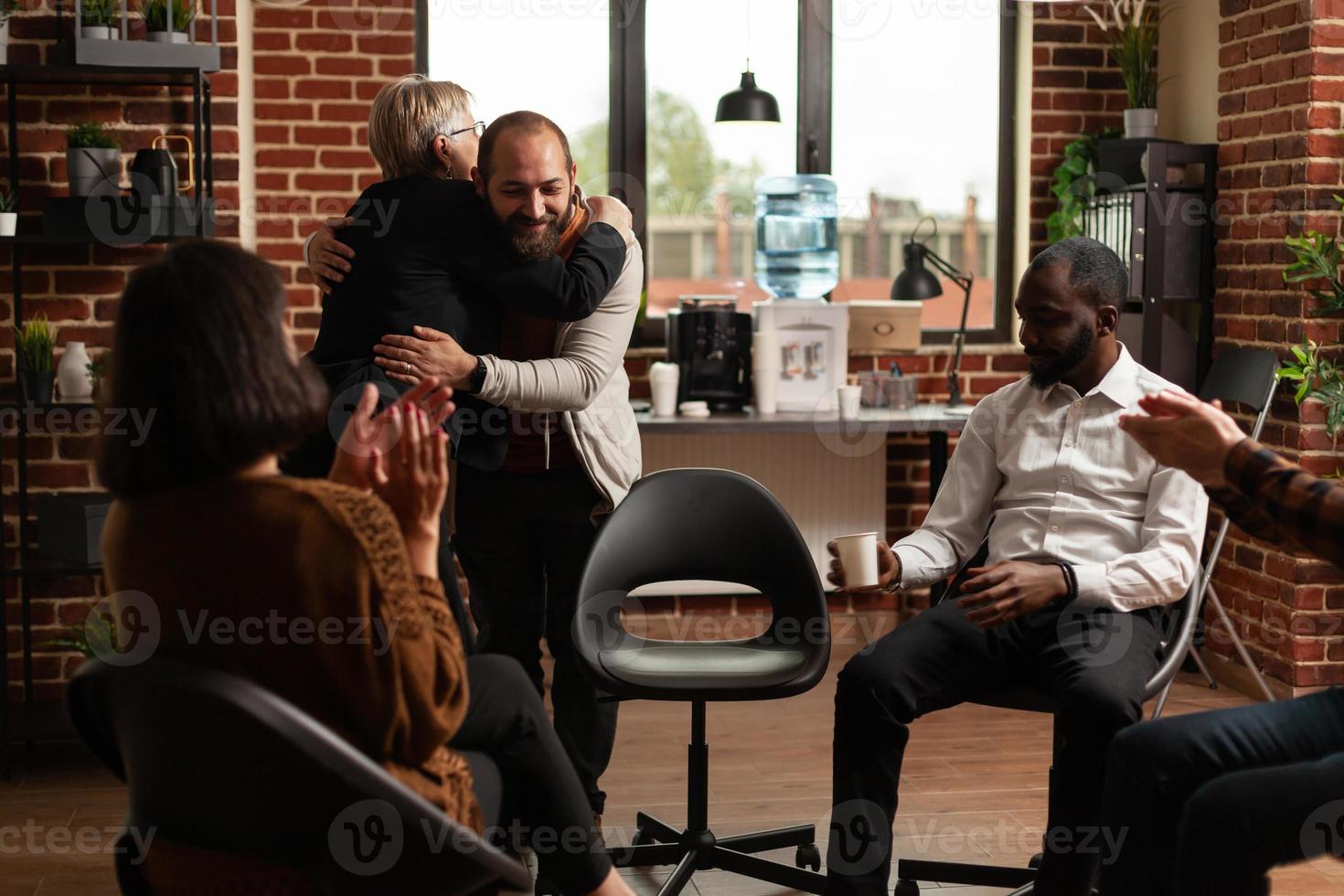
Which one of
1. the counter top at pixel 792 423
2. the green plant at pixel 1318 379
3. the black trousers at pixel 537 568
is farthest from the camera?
the counter top at pixel 792 423

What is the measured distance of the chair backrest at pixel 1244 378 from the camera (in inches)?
145

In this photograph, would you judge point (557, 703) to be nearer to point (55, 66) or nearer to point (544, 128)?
point (544, 128)

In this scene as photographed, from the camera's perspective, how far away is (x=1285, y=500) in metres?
1.85

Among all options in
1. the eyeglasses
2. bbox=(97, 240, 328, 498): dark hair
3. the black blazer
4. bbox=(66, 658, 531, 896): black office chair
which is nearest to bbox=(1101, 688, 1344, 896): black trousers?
bbox=(66, 658, 531, 896): black office chair

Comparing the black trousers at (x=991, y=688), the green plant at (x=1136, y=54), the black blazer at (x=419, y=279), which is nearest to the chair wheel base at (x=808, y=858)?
the black trousers at (x=991, y=688)

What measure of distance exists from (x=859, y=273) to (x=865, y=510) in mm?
892

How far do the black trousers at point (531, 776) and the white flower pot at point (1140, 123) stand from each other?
3.23m

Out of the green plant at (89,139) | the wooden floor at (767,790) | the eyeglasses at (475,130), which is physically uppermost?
the green plant at (89,139)

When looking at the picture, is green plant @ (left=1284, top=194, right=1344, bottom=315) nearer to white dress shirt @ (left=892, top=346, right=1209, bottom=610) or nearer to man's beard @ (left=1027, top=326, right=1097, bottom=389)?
white dress shirt @ (left=892, top=346, right=1209, bottom=610)

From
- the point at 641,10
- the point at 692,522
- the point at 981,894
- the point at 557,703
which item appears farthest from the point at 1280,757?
the point at 641,10

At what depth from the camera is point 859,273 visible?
4.95 metres

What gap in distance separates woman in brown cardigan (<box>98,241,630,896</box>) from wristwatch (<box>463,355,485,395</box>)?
2.90 ft

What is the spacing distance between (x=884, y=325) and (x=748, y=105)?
0.86 m

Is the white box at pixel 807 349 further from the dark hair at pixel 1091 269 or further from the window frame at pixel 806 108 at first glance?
the dark hair at pixel 1091 269
